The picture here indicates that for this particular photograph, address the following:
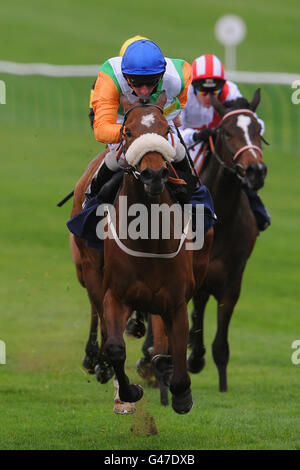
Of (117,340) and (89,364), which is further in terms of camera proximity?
(89,364)

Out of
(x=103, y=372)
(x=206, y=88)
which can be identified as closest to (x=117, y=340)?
(x=103, y=372)

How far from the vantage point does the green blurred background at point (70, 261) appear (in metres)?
7.27

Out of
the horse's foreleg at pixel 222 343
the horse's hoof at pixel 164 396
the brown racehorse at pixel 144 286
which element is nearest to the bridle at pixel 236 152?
the horse's foreleg at pixel 222 343

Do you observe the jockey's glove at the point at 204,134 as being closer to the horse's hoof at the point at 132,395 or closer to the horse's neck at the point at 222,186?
the horse's neck at the point at 222,186

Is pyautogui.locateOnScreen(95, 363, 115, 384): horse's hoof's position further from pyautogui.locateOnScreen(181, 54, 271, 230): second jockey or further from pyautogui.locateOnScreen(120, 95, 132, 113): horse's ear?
pyautogui.locateOnScreen(120, 95, 132, 113): horse's ear

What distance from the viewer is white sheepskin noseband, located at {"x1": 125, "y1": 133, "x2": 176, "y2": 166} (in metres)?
5.55

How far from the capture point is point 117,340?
613 centimetres

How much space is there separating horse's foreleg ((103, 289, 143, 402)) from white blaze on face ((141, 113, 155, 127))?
1.07 meters

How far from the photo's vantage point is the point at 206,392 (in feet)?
28.6

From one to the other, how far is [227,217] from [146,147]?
305 centimetres

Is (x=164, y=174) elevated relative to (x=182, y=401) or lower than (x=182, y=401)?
elevated

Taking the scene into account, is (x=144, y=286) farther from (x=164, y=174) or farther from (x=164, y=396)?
(x=164, y=396)

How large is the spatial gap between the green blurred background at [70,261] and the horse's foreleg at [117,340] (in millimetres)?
475
